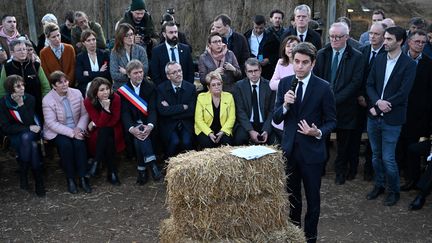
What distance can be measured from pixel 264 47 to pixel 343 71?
6.36 ft

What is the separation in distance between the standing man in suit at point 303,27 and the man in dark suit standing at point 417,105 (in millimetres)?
1407

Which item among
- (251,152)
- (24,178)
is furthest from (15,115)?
A: (251,152)

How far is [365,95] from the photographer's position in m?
6.39

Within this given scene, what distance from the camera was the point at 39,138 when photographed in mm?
6555

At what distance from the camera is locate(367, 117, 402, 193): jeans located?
5738mm

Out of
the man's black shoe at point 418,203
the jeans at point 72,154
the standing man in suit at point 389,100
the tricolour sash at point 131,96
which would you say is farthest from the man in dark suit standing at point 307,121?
the jeans at point 72,154

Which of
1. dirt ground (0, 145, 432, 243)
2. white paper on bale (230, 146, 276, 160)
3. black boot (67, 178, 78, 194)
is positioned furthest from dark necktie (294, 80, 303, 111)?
black boot (67, 178, 78, 194)

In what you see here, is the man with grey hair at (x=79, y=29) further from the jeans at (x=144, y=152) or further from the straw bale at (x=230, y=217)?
the straw bale at (x=230, y=217)

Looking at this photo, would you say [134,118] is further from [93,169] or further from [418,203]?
[418,203]

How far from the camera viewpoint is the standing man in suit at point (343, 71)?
6.15 meters

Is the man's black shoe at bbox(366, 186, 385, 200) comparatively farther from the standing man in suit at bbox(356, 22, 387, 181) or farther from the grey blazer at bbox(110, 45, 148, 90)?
the grey blazer at bbox(110, 45, 148, 90)

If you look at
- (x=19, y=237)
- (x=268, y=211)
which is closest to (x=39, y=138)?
(x=19, y=237)

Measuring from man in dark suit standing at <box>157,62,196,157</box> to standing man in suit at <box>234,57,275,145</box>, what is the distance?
0.65 metres

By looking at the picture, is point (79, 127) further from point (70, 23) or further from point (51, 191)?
point (70, 23)
